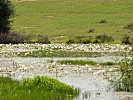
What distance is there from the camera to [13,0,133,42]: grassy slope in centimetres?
7069

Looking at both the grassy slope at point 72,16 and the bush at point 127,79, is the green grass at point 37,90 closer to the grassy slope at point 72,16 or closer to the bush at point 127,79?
the bush at point 127,79

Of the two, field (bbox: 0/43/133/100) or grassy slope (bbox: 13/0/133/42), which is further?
grassy slope (bbox: 13/0/133/42)

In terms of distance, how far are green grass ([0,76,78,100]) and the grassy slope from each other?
134 feet

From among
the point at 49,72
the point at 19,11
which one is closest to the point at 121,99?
the point at 49,72

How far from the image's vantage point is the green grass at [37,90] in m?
15.9

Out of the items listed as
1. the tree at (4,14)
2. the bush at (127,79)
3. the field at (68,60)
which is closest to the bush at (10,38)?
the field at (68,60)

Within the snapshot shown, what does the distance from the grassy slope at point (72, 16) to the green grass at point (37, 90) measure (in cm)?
4090

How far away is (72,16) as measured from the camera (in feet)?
302

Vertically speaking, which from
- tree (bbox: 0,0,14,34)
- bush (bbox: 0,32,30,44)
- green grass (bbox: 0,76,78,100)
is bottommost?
green grass (bbox: 0,76,78,100)

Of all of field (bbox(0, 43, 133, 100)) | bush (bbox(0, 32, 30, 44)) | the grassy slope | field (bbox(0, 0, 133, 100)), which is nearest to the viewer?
field (bbox(0, 43, 133, 100))

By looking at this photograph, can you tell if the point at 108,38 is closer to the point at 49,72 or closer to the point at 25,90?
the point at 49,72

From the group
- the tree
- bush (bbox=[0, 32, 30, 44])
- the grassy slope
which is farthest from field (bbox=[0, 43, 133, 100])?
the grassy slope

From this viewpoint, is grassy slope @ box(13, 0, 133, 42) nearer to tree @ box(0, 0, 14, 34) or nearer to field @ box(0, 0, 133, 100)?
field @ box(0, 0, 133, 100)

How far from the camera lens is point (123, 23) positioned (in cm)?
7950
